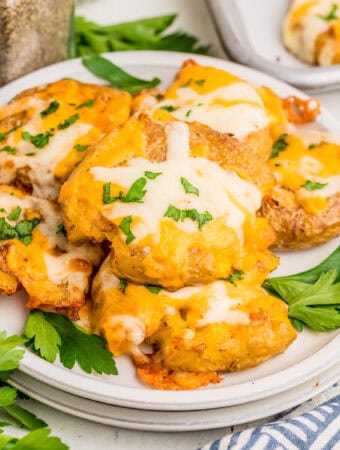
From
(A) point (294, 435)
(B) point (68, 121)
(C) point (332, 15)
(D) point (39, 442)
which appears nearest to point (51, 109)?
(B) point (68, 121)

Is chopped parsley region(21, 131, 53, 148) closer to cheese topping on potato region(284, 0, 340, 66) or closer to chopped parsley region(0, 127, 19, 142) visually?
chopped parsley region(0, 127, 19, 142)

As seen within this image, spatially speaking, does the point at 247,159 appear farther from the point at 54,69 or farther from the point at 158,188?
the point at 54,69

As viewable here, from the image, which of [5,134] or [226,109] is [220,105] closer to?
[226,109]

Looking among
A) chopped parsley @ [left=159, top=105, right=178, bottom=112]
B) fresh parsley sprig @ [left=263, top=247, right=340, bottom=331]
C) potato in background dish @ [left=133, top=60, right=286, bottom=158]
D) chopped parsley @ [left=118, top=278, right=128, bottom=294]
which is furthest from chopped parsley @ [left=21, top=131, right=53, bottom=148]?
fresh parsley sprig @ [left=263, top=247, right=340, bottom=331]

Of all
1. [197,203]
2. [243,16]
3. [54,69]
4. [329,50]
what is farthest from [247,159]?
[243,16]

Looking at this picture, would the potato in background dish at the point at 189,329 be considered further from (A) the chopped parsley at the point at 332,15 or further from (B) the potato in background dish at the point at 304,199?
(A) the chopped parsley at the point at 332,15

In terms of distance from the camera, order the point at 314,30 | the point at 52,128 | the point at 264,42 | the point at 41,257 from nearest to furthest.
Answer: the point at 41,257
the point at 52,128
the point at 314,30
the point at 264,42
